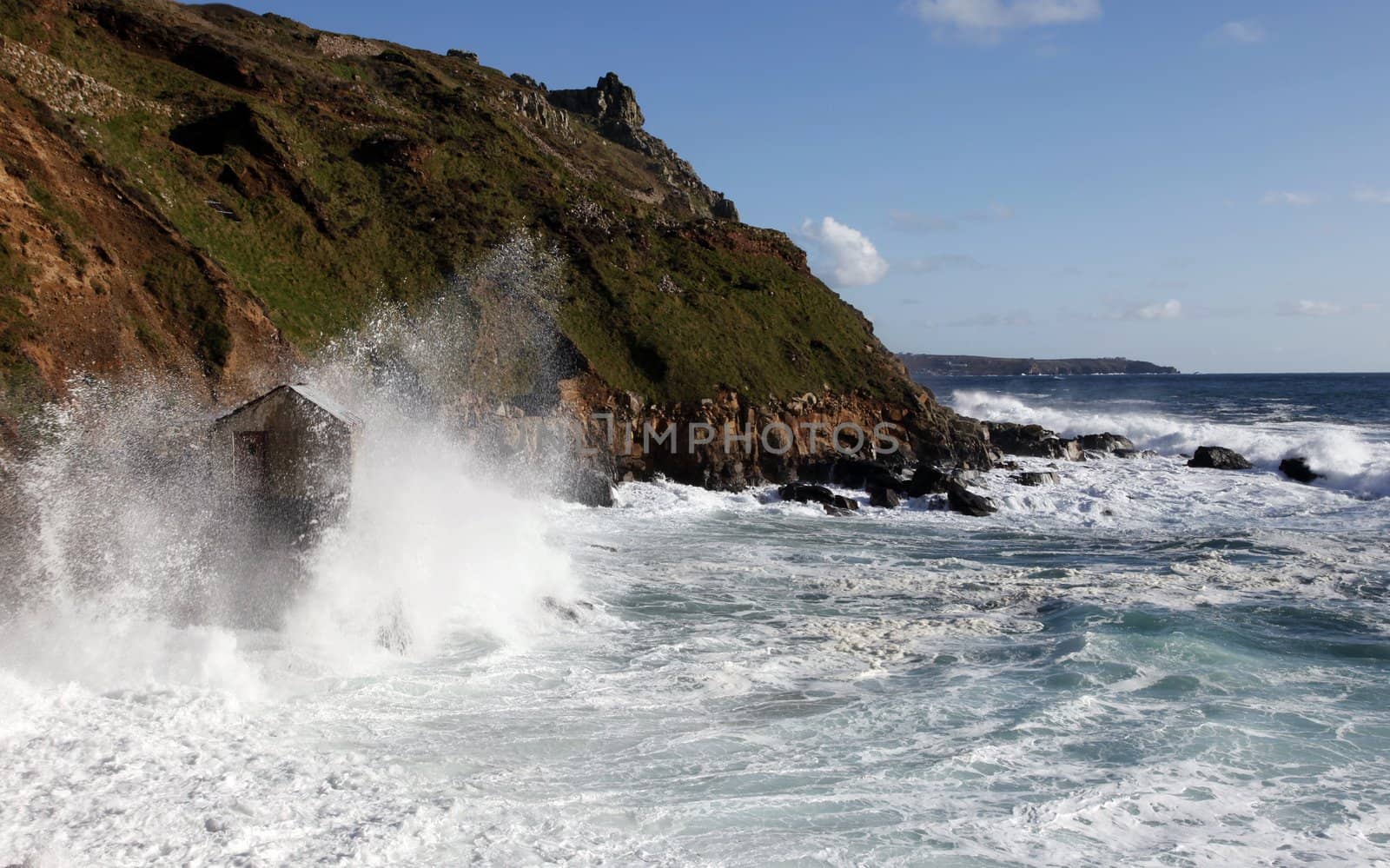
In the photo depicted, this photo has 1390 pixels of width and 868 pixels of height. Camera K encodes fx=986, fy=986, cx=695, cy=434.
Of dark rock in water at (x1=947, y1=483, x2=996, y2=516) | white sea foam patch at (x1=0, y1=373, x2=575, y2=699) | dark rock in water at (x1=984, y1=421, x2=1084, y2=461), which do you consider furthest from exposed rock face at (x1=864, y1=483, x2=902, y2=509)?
white sea foam patch at (x1=0, y1=373, x2=575, y2=699)

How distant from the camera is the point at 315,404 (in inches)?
437

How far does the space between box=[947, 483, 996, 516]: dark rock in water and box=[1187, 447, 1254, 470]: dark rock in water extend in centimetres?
1503

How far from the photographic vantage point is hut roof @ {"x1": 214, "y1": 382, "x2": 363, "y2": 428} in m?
11.0

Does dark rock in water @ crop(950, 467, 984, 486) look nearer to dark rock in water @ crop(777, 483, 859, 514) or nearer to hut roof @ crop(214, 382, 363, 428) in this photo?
dark rock in water @ crop(777, 483, 859, 514)

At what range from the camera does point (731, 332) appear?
35531 mm

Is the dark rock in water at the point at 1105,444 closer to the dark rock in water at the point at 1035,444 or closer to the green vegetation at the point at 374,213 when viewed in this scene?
the dark rock in water at the point at 1035,444

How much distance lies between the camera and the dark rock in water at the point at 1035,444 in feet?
126

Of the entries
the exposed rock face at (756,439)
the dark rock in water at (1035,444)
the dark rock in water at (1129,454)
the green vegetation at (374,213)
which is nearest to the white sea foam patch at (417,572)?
the green vegetation at (374,213)

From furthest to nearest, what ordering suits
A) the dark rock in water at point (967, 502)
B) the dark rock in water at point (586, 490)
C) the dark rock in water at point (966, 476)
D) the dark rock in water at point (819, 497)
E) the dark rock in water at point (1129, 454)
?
the dark rock in water at point (1129, 454) < the dark rock in water at point (966, 476) < the dark rock in water at point (819, 497) < the dark rock in water at point (967, 502) < the dark rock in water at point (586, 490)

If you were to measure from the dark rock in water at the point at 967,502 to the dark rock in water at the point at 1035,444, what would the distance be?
11.1m

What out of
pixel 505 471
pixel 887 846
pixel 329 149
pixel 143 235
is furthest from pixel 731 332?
pixel 887 846

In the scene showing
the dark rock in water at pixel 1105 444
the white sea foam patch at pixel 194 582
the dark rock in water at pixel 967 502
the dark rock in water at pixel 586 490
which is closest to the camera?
the white sea foam patch at pixel 194 582

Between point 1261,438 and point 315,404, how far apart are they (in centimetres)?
4746

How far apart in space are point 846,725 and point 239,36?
3992 centimetres
